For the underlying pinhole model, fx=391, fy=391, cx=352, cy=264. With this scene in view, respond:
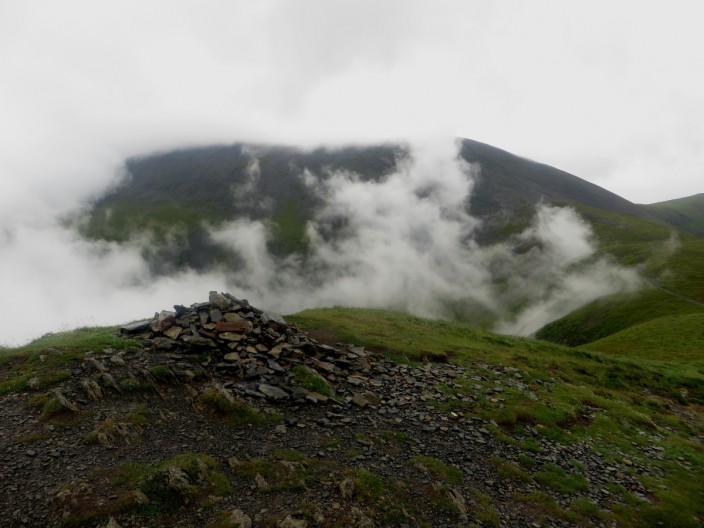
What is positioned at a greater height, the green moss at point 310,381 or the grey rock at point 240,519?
the green moss at point 310,381

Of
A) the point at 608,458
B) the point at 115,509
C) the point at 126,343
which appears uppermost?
the point at 126,343

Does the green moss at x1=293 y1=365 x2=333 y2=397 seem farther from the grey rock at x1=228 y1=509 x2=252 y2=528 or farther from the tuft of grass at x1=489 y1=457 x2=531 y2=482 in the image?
the grey rock at x1=228 y1=509 x2=252 y2=528

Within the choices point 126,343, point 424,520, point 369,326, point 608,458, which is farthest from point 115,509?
point 369,326

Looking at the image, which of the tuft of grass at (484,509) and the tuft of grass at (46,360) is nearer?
the tuft of grass at (484,509)

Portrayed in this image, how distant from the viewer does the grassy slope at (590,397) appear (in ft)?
68.6

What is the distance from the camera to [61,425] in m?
18.2

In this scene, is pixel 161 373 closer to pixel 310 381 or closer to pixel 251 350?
pixel 251 350

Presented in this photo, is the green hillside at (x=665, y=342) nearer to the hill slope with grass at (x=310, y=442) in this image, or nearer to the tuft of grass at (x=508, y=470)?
the hill slope with grass at (x=310, y=442)

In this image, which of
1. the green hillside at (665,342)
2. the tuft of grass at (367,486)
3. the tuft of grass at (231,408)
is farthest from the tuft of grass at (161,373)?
the green hillside at (665,342)

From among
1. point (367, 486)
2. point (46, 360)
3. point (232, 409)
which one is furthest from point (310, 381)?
point (46, 360)

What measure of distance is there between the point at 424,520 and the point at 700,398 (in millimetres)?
41426

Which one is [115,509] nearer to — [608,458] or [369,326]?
[608,458]

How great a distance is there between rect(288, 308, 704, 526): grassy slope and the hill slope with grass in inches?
7.7

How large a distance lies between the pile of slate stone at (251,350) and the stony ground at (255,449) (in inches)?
4.9
